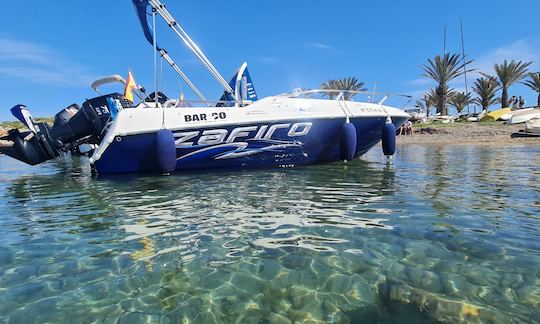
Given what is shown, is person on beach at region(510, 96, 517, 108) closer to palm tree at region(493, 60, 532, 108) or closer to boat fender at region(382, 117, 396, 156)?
palm tree at region(493, 60, 532, 108)

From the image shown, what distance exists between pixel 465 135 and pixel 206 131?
2575 cm

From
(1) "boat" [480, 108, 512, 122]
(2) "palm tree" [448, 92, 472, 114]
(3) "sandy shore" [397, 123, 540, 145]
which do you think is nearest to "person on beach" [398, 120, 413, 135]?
(3) "sandy shore" [397, 123, 540, 145]

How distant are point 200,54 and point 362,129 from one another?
222 inches

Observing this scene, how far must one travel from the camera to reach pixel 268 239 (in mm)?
4473

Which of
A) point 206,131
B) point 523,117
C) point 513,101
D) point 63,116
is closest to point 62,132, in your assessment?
point 63,116

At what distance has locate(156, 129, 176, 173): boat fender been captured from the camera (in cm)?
971

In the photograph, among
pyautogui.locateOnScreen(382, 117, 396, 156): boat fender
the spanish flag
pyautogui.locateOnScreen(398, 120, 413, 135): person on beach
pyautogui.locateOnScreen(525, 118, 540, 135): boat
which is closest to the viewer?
pyautogui.locateOnScreen(382, 117, 396, 156): boat fender

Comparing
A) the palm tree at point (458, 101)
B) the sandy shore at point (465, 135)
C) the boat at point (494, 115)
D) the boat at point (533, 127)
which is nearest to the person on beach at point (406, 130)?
the sandy shore at point (465, 135)

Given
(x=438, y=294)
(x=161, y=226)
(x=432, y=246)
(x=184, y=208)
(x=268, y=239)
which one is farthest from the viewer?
(x=184, y=208)

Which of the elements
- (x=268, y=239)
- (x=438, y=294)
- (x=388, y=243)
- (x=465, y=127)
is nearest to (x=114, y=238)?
(x=268, y=239)

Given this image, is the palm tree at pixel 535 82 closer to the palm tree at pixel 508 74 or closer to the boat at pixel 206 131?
the palm tree at pixel 508 74

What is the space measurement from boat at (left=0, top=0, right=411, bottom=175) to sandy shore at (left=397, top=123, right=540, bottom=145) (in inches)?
682

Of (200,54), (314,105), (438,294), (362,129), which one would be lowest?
(438,294)

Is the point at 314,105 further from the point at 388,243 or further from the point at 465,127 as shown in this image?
the point at 465,127
